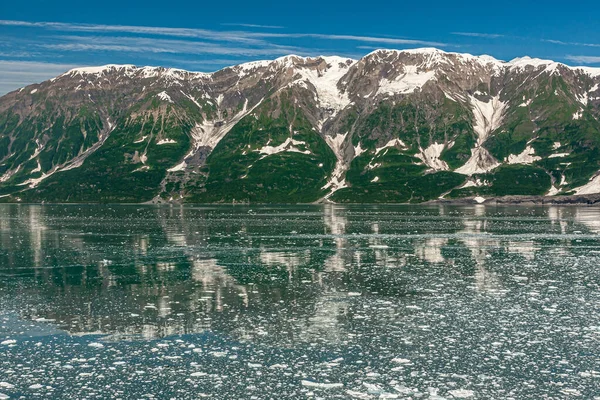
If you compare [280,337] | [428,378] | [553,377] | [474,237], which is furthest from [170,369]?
[474,237]

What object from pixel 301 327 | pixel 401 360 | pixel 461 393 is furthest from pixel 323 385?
pixel 301 327

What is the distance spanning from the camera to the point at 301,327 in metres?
38.5

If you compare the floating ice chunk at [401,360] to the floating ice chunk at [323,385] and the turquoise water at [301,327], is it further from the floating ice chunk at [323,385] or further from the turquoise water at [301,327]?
the floating ice chunk at [323,385]

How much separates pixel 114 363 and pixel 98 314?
495 inches

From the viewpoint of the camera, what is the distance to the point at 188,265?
69.2m

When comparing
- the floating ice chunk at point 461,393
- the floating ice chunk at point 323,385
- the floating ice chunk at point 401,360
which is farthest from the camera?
the floating ice chunk at point 401,360

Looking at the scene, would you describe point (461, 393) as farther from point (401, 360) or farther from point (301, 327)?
point (301, 327)

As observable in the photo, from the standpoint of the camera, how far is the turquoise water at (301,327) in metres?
27.9

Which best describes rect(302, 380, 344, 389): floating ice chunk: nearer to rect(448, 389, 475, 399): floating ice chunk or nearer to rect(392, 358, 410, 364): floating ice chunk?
rect(392, 358, 410, 364): floating ice chunk

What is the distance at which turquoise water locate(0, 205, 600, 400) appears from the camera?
2791 cm

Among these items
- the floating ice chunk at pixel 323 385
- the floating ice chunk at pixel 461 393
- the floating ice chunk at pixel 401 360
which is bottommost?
the floating ice chunk at pixel 461 393

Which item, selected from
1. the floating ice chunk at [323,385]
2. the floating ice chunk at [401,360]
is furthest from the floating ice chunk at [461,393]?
the floating ice chunk at [323,385]

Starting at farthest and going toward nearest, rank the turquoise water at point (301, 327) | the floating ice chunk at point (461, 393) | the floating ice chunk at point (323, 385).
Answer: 1. the turquoise water at point (301, 327)
2. the floating ice chunk at point (323, 385)
3. the floating ice chunk at point (461, 393)

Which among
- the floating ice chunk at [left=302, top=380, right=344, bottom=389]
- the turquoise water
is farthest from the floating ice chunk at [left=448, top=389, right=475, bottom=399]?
the floating ice chunk at [left=302, top=380, right=344, bottom=389]
